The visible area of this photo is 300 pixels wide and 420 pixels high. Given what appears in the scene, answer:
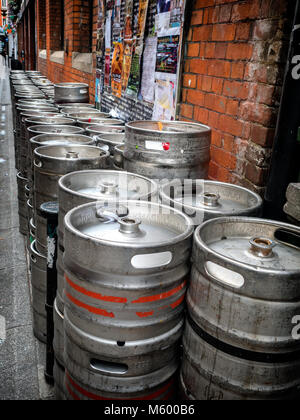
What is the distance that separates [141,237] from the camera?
1319 millimetres

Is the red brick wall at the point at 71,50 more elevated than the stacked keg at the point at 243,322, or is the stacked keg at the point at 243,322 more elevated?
the red brick wall at the point at 71,50

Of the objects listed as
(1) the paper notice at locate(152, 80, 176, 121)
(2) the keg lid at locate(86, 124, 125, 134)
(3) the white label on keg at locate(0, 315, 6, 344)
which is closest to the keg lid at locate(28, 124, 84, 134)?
(2) the keg lid at locate(86, 124, 125, 134)

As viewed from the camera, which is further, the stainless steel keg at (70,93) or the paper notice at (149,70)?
the stainless steel keg at (70,93)

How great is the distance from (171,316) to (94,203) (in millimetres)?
520

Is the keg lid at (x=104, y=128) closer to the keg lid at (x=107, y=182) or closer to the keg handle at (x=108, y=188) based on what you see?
the keg lid at (x=107, y=182)

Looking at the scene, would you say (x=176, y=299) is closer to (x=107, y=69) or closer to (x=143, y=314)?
(x=143, y=314)

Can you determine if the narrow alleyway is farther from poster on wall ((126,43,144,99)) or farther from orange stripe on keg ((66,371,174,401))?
poster on wall ((126,43,144,99))

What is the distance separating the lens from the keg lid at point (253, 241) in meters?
1.20

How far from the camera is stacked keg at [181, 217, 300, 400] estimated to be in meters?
1.05

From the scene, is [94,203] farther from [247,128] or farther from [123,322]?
[247,128]

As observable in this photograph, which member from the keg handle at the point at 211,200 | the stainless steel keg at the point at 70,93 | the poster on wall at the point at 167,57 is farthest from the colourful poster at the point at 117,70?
the keg handle at the point at 211,200

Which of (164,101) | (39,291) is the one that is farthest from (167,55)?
(39,291)

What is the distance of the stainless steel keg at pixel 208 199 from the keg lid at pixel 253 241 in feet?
0.27
